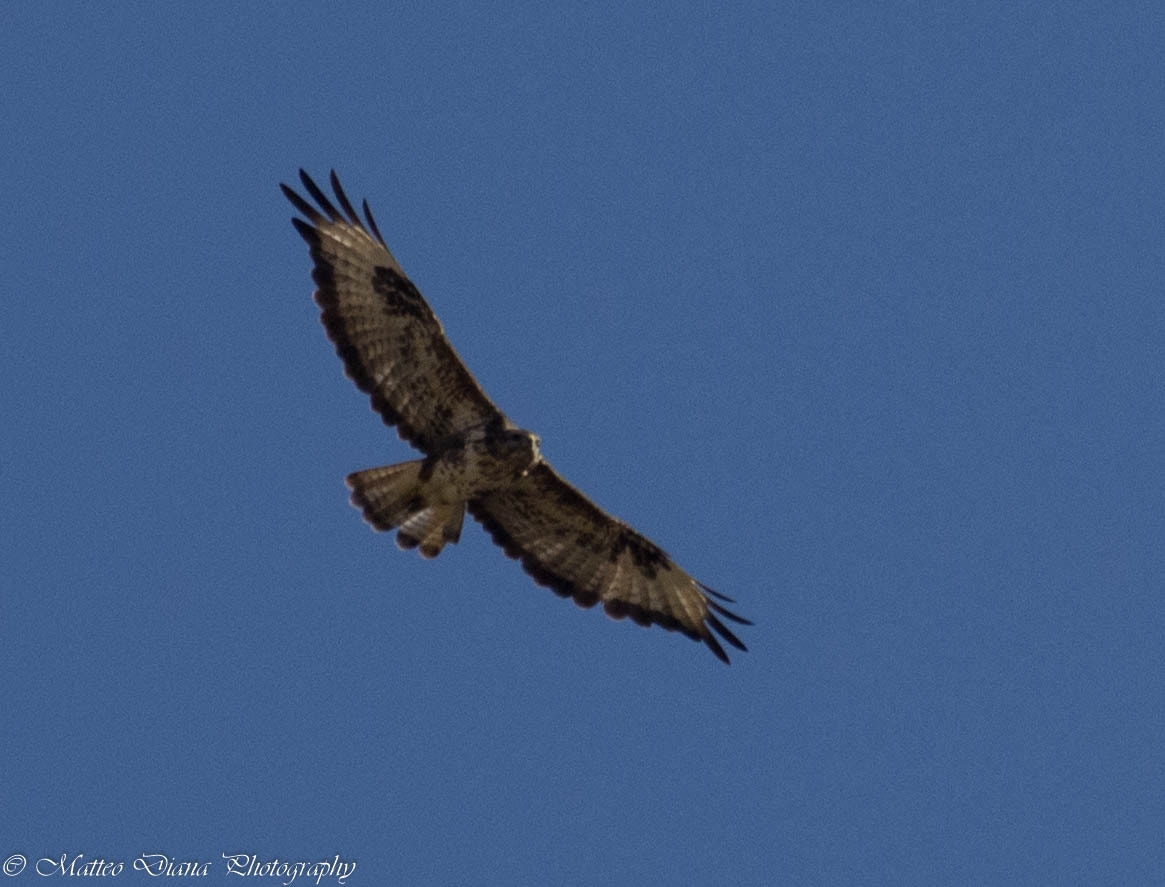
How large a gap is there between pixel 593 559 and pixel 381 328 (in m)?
2.72

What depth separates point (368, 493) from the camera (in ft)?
52.7

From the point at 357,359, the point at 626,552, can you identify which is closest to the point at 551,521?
the point at 626,552

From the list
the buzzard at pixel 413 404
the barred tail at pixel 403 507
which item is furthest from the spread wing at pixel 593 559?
the barred tail at pixel 403 507

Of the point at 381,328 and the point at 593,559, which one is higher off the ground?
the point at 381,328

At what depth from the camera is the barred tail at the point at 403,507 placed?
16.0m

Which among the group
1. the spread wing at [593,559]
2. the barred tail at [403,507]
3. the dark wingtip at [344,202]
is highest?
the dark wingtip at [344,202]

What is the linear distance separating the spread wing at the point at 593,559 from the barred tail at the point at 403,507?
1.65ft

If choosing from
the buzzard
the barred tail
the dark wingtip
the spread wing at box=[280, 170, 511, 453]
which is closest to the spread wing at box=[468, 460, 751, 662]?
the buzzard

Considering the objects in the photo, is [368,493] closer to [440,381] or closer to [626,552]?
[440,381]

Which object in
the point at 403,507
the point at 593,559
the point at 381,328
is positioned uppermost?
the point at 381,328

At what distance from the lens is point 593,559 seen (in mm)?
17188

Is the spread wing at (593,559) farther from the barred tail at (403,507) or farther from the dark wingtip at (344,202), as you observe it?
the dark wingtip at (344,202)

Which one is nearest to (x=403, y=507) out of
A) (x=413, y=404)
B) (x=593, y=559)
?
(x=413, y=404)

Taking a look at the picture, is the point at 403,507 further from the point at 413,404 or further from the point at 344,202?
the point at 344,202
